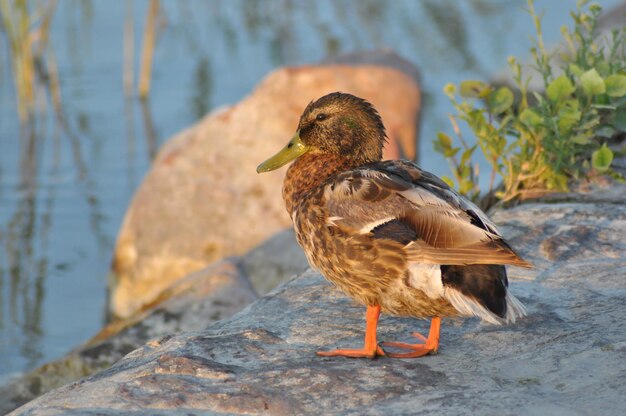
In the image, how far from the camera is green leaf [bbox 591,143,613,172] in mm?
4371

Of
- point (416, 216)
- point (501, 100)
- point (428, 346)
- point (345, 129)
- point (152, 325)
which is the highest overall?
point (345, 129)

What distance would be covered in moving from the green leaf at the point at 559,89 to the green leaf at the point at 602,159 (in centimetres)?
26

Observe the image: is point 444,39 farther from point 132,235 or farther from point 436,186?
point 436,186

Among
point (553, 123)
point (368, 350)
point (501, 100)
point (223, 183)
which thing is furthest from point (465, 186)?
point (223, 183)

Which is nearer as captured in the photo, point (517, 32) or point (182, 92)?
point (182, 92)

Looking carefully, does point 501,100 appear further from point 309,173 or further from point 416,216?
point 416,216

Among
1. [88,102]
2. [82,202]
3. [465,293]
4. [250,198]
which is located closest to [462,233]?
[465,293]

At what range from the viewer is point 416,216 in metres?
3.22

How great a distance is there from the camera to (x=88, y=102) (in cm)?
946

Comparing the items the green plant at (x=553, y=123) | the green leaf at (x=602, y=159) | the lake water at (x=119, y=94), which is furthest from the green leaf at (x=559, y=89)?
the lake water at (x=119, y=94)

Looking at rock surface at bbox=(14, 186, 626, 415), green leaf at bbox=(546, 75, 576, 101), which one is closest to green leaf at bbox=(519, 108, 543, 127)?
green leaf at bbox=(546, 75, 576, 101)

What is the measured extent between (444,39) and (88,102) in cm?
→ 358

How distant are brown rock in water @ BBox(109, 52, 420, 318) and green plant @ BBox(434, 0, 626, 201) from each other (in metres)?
2.32

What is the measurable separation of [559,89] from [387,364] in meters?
1.78
